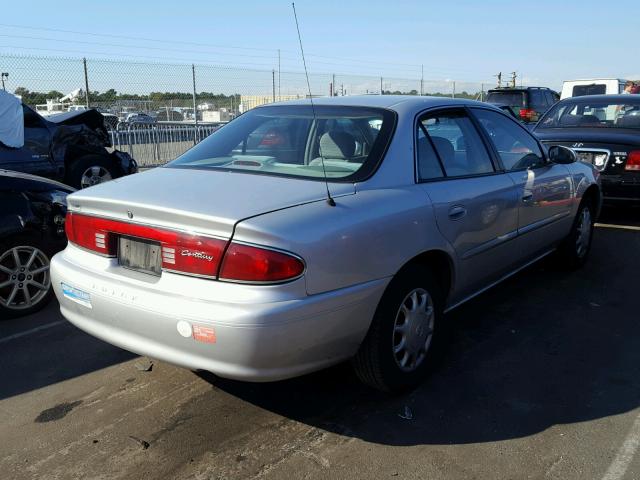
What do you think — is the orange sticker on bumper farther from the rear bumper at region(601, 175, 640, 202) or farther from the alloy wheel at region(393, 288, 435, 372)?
the rear bumper at region(601, 175, 640, 202)

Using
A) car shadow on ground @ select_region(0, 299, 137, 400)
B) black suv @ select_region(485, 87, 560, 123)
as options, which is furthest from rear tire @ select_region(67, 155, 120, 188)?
black suv @ select_region(485, 87, 560, 123)

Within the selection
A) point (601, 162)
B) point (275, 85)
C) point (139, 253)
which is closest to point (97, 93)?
point (275, 85)

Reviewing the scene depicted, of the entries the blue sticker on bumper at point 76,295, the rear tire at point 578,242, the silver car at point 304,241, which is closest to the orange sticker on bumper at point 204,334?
the silver car at point 304,241

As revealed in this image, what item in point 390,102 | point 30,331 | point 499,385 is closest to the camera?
point 499,385

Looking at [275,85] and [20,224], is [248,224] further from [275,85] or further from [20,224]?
[275,85]

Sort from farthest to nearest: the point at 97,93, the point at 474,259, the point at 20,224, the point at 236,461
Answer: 1. the point at 97,93
2. the point at 20,224
3. the point at 474,259
4. the point at 236,461

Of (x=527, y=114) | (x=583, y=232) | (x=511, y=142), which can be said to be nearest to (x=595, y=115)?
(x=583, y=232)

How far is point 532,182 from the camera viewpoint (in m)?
4.41

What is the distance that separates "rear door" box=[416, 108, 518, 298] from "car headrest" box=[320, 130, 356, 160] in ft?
1.26

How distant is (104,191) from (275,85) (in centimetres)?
1466

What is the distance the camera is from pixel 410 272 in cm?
313

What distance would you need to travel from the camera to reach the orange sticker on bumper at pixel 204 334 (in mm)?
2510

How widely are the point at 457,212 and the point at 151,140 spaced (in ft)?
35.5

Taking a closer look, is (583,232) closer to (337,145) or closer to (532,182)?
(532,182)
